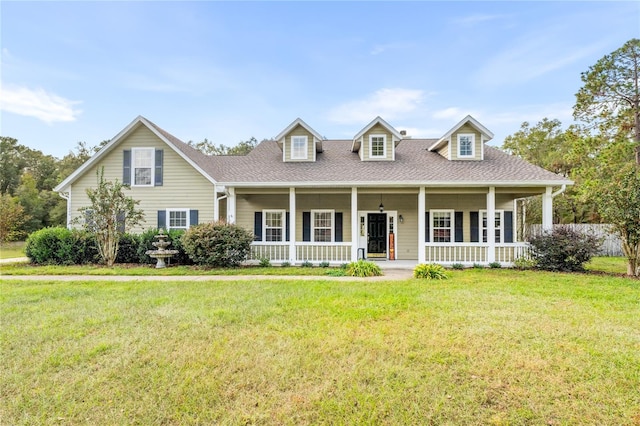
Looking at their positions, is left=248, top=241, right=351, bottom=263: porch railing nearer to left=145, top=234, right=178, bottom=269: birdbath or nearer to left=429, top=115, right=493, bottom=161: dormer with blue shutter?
left=145, top=234, right=178, bottom=269: birdbath

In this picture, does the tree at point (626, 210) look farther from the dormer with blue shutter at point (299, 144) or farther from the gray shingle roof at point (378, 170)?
the dormer with blue shutter at point (299, 144)

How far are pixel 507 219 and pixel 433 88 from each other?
800cm

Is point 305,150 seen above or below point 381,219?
above

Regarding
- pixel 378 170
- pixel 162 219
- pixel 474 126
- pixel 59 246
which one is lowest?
pixel 59 246

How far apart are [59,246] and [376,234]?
1268 centimetres

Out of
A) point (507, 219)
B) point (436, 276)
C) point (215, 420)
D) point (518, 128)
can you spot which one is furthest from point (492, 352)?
point (518, 128)

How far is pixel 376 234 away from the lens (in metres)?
14.2

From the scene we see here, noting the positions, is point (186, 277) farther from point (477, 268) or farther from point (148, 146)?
point (477, 268)

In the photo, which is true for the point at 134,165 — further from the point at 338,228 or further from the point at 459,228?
the point at 459,228

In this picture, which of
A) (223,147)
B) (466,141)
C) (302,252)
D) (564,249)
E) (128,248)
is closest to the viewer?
(564,249)

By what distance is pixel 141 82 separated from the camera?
50.5ft

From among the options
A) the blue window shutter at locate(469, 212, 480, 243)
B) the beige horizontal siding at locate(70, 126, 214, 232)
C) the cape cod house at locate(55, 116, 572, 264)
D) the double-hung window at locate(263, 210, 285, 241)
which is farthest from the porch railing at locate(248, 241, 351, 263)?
the blue window shutter at locate(469, 212, 480, 243)

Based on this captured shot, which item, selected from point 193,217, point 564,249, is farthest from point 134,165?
point 564,249

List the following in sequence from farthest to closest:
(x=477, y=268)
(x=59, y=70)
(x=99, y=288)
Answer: (x=59, y=70) → (x=477, y=268) → (x=99, y=288)
